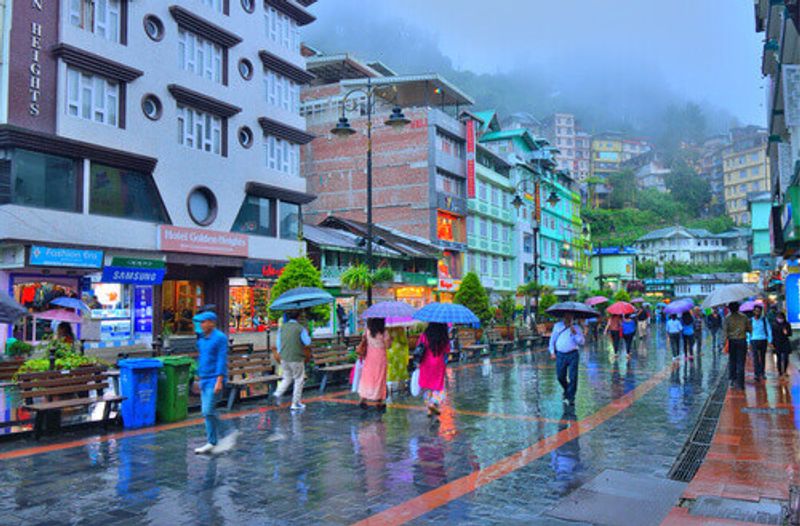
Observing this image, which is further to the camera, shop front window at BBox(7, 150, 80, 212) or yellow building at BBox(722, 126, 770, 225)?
yellow building at BBox(722, 126, 770, 225)

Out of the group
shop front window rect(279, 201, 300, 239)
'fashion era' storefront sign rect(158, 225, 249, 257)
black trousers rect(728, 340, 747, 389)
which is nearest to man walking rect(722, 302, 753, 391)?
black trousers rect(728, 340, 747, 389)

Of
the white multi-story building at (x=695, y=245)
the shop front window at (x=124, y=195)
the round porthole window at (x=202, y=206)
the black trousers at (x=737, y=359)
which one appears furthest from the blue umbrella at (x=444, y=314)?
the white multi-story building at (x=695, y=245)

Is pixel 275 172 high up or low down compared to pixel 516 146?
down

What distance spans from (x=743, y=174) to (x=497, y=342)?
110 metres

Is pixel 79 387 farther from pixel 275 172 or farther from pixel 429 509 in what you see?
pixel 275 172

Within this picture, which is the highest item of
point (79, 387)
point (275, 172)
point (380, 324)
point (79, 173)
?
point (275, 172)

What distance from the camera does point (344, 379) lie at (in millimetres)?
16125

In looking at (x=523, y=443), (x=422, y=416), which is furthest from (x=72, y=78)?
(x=523, y=443)

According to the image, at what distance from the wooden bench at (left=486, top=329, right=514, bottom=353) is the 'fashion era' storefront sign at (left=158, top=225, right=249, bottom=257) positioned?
39.5 feet

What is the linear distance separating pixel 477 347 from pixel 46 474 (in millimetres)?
17788

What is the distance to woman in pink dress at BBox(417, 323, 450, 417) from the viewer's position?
1101 cm

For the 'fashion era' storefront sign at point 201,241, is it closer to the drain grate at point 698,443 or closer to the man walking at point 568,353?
the man walking at point 568,353

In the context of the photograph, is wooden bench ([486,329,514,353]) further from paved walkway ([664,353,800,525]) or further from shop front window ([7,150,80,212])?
shop front window ([7,150,80,212])

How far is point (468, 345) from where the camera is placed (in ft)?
82.4
